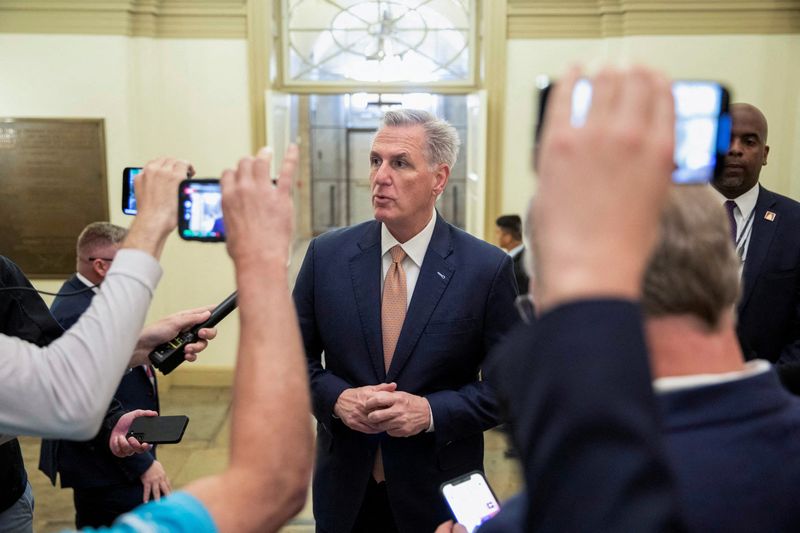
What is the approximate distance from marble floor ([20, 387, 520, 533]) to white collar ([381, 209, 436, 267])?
221cm

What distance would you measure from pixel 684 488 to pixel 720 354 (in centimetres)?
16

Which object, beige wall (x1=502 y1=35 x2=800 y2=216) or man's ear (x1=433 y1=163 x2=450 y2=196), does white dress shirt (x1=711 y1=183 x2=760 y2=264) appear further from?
beige wall (x1=502 y1=35 x2=800 y2=216)

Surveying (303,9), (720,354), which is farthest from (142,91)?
(720,354)

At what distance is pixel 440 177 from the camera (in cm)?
265

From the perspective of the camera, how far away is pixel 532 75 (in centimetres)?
592

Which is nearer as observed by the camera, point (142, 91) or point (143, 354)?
point (143, 354)

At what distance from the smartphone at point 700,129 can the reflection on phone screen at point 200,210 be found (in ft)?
2.04

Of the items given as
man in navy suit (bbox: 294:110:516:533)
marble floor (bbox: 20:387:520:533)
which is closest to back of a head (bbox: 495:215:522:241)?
marble floor (bbox: 20:387:520:533)

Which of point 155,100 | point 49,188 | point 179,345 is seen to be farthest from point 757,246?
point 49,188

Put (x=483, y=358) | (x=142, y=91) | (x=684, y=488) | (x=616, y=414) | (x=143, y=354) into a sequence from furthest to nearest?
1. (x=142, y=91)
2. (x=483, y=358)
3. (x=143, y=354)
4. (x=684, y=488)
5. (x=616, y=414)

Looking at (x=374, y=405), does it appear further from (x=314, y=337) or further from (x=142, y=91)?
(x=142, y=91)

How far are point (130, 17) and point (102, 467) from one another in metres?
4.16

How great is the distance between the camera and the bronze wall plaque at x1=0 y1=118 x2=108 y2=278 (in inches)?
225

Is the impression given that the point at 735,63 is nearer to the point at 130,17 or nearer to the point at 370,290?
the point at 370,290
